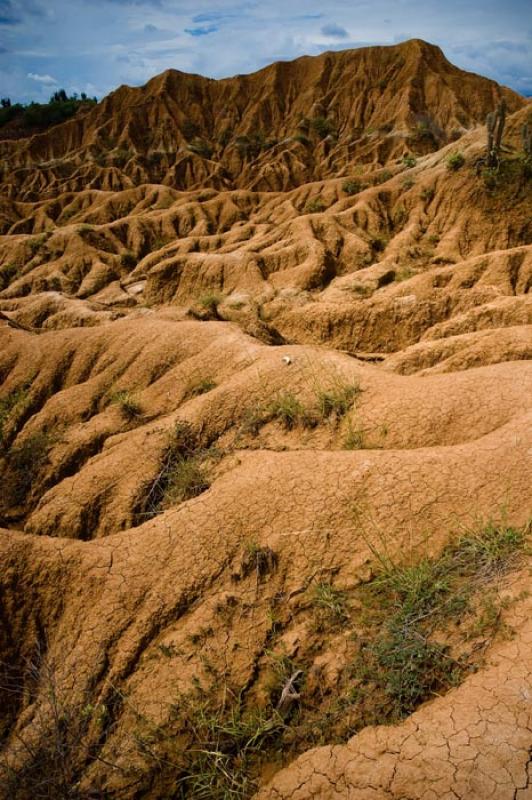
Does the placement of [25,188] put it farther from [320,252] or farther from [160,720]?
[160,720]

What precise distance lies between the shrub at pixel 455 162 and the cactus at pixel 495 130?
1.81 meters

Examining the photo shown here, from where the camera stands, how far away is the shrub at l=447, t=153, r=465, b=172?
23.2 metres

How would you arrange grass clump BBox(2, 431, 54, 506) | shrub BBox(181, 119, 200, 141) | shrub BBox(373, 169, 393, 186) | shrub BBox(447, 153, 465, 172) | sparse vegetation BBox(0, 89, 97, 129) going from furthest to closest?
sparse vegetation BBox(0, 89, 97, 129), shrub BBox(181, 119, 200, 141), shrub BBox(373, 169, 393, 186), shrub BBox(447, 153, 465, 172), grass clump BBox(2, 431, 54, 506)

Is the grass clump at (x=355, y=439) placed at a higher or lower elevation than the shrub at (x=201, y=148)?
lower

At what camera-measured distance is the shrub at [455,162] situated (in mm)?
23188

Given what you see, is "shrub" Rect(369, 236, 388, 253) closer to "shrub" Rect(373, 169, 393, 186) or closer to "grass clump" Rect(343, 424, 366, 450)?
"shrub" Rect(373, 169, 393, 186)

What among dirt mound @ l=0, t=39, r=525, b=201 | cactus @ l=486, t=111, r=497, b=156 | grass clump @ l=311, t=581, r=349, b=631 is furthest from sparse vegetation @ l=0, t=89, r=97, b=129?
grass clump @ l=311, t=581, r=349, b=631

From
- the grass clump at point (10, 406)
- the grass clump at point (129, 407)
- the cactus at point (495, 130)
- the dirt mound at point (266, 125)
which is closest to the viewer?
the grass clump at point (129, 407)

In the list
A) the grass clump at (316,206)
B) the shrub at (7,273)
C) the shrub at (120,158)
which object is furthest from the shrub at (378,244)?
the shrub at (120,158)

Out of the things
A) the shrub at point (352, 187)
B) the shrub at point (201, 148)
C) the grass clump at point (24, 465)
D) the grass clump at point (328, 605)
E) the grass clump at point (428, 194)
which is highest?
the shrub at point (201, 148)

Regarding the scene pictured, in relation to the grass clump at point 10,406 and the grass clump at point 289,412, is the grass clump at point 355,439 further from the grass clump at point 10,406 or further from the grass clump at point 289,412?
the grass clump at point 10,406

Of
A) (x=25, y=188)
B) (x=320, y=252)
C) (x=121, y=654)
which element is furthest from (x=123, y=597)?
(x=25, y=188)

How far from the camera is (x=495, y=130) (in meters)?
21.0

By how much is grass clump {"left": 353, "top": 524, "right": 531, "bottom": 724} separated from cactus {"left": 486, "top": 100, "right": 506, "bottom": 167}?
71.3 ft
